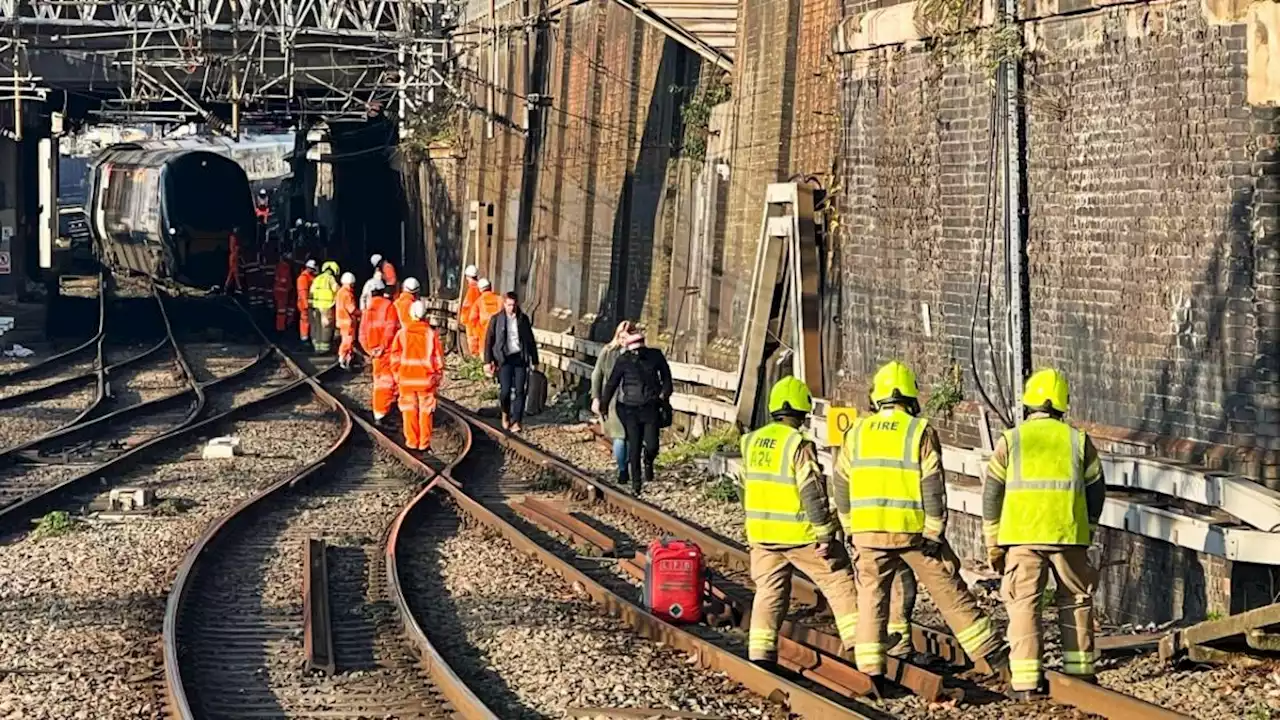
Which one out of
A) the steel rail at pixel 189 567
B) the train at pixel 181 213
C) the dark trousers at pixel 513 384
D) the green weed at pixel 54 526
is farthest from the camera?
the train at pixel 181 213

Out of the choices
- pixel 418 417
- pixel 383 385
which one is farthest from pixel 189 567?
pixel 383 385

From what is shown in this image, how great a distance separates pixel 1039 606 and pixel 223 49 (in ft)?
98.5

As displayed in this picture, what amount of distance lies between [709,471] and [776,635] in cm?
923

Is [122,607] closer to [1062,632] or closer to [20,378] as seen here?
[1062,632]

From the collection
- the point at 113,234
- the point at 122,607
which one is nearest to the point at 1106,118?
the point at 122,607

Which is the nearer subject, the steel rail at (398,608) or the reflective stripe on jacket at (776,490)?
the steel rail at (398,608)

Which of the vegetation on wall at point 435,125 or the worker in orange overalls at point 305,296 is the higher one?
the vegetation on wall at point 435,125

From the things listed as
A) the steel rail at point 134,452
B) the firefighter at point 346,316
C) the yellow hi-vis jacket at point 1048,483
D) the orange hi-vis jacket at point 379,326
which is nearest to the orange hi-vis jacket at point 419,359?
the orange hi-vis jacket at point 379,326

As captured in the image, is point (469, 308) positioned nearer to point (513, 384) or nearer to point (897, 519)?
point (513, 384)

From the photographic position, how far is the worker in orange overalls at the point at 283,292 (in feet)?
138

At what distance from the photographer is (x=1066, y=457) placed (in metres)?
9.63

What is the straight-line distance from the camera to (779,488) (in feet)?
34.2

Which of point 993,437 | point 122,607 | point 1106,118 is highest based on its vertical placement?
point 1106,118

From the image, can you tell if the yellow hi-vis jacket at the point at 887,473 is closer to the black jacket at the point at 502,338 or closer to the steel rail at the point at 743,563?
the steel rail at the point at 743,563
